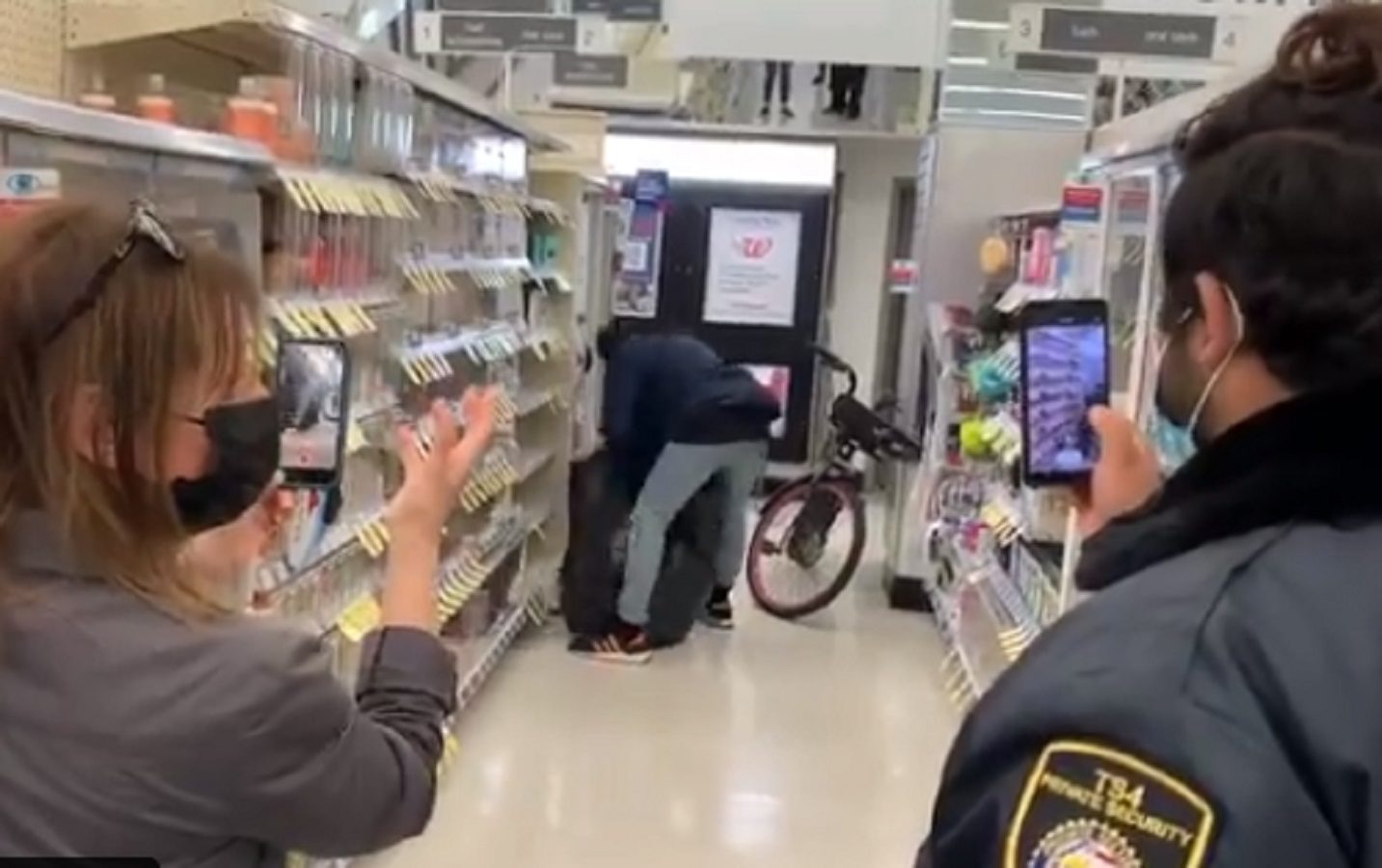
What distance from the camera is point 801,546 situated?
8.20m

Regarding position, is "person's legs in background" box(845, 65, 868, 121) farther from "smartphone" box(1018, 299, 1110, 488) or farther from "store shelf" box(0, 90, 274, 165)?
"store shelf" box(0, 90, 274, 165)

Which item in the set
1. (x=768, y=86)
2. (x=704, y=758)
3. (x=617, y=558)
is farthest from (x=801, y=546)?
(x=768, y=86)

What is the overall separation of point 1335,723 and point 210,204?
7.89 feet

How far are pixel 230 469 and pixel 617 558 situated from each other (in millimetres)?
5748

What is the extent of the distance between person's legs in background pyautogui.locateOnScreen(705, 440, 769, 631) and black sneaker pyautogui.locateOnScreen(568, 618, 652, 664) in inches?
23.3

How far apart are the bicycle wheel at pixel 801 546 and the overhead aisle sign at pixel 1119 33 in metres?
2.44

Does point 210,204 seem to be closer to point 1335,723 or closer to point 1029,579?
point 1335,723

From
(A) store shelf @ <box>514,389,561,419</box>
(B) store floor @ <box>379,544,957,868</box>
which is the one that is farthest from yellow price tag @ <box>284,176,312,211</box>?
(A) store shelf @ <box>514,389,561,419</box>

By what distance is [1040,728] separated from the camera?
1045 millimetres

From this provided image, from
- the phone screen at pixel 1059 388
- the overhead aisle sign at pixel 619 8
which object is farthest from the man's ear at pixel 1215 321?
the overhead aisle sign at pixel 619 8

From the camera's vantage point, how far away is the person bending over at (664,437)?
711cm

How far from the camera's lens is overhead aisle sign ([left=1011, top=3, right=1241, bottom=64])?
667 centimetres

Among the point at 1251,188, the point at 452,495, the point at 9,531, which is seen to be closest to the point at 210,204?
the point at 452,495

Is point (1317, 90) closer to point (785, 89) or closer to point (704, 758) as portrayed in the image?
point (704, 758)
